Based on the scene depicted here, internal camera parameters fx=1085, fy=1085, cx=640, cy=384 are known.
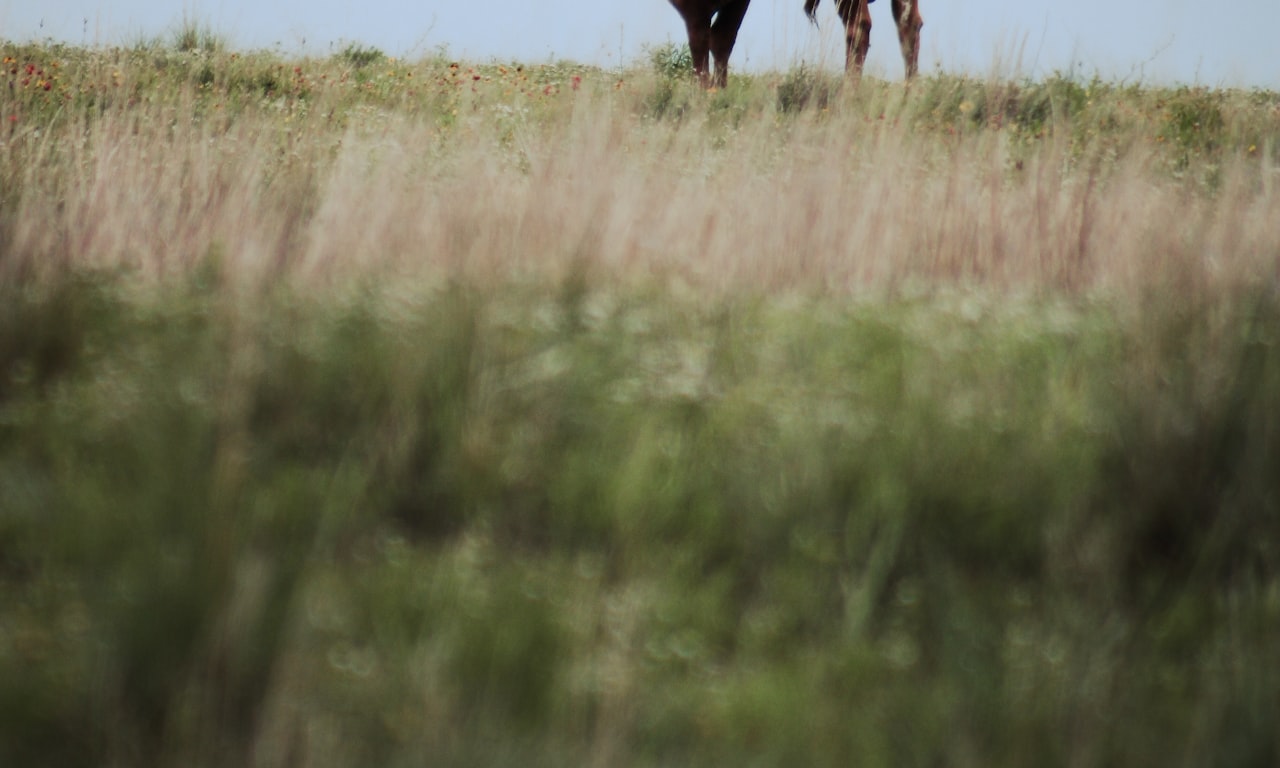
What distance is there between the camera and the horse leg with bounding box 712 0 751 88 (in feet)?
30.3

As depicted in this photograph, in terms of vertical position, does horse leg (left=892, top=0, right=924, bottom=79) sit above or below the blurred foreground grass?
above

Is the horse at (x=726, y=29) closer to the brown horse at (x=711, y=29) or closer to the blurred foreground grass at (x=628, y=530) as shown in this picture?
the brown horse at (x=711, y=29)

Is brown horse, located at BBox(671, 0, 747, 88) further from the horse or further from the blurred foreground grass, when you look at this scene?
the blurred foreground grass

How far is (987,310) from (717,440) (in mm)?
1249

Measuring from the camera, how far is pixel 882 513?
215cm

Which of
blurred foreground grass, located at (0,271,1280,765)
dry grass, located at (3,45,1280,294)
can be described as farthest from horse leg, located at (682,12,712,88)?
blurred foreground grass, located at (0,271,1280,765)

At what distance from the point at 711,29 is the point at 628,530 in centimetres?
802

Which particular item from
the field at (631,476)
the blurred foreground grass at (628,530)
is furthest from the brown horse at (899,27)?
the blurred foreground grass at (628,530)

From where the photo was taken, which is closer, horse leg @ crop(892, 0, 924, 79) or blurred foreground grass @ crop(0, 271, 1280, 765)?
blurred foreground grass @ crop(0, 271, 1280, 765)

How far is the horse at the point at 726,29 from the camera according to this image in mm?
8945

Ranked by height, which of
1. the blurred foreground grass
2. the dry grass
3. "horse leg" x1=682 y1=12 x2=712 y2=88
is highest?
"horse leg" x1=682 y1=12 x2=712 y2=88

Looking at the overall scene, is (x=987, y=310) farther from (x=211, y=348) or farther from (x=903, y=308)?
(x=211, y=348)

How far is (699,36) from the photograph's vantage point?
9.05 meters

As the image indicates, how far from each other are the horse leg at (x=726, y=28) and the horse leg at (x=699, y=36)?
0.20 meters
